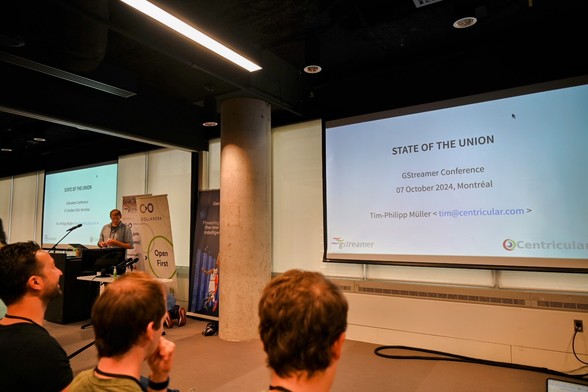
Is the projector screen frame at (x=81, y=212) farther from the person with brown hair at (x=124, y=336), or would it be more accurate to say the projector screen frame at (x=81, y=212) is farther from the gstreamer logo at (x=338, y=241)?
the person with brown hair at (x=124, y=336)

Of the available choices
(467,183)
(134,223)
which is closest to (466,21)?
(467,183)

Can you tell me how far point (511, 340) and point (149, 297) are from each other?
132 inches

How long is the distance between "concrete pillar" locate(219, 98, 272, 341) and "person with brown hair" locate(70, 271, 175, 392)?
10.2 feet

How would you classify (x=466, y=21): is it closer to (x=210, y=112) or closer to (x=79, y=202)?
(x=210, y=112)

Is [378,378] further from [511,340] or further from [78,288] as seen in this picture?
[78,288]

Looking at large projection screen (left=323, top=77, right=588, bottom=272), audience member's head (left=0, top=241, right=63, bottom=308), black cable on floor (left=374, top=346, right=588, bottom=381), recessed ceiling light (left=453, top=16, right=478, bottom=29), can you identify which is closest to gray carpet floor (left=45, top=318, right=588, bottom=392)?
black cable on floor (left=374, top=346, right=588, bottom=381)

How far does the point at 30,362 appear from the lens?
1.33 metres

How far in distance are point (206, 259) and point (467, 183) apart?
339 centimetres

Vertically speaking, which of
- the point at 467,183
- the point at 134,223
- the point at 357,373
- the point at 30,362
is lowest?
the point at 357,373

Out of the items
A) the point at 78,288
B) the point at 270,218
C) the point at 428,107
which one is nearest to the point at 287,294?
the point at 428,107

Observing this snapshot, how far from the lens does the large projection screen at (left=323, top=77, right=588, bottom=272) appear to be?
309 cm

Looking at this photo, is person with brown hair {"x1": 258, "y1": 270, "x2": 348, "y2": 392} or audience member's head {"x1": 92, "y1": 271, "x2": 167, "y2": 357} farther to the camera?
audience member's head {"x1": 92, "y1": 271, "x2": 167, "y2": 357}

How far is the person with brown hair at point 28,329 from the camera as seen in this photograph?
4.29ft

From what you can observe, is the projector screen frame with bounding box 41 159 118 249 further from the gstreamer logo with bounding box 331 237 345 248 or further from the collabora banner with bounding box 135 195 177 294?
the gstreamer logo with bounding box 331 237 345 248
